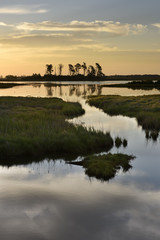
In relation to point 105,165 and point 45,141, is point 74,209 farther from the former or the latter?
point 45,141

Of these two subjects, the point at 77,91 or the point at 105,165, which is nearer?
the point at 105,165

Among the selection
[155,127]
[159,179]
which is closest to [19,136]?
[159,179]

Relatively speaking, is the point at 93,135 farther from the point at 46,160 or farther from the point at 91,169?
the point at 91,169

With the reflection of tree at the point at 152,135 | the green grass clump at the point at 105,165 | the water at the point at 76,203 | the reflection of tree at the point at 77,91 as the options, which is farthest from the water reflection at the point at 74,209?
the reflection of tree at the point at 77,91

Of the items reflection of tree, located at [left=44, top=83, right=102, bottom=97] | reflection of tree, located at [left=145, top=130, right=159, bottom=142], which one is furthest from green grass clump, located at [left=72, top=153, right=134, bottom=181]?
reflection of tree, located at [left=44, top=83, right=102, bottom=97]

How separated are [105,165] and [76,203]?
4.52 metres

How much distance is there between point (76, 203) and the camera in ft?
46.9

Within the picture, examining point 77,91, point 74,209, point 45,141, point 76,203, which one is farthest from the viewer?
point 77,91

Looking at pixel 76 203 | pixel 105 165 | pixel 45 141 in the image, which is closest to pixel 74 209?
pixel 76 203

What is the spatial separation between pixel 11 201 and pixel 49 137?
9.49 meters

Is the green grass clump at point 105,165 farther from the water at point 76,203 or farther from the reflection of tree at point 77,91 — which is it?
the reflection of tree at point 77,91

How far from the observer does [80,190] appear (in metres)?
15.8

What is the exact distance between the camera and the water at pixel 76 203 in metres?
11.7

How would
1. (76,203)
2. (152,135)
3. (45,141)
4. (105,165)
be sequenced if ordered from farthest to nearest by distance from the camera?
(152,135) → (45,141) → (105,165) → (76,203)
